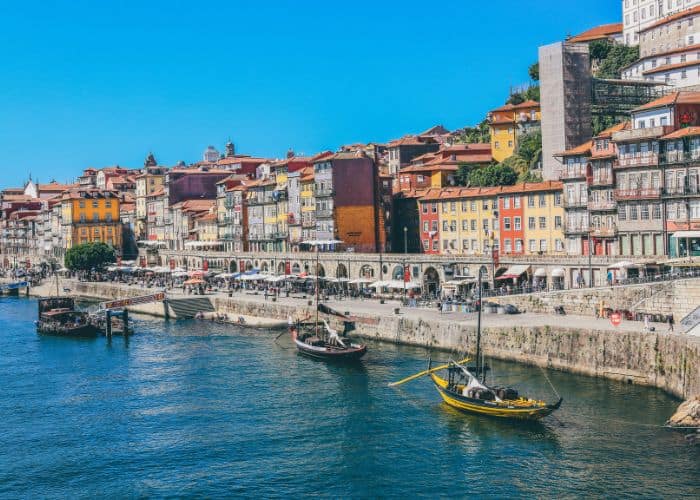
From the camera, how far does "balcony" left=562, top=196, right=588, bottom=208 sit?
77.4 m

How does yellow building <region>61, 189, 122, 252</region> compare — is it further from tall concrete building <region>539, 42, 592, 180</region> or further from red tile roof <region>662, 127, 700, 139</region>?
red tile roof <region>662, 127, 700, 139</region>

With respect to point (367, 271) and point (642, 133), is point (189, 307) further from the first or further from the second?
point (642, 133)

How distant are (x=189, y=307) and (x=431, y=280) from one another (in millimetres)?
25534

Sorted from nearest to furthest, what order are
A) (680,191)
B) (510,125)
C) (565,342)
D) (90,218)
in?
(565,342) < (680,191) < (510,125) < (90,218)

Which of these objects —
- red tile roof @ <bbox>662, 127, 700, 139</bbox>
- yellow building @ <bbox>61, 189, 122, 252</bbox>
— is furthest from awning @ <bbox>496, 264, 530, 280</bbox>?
yellow building @ <bbox>61, 189, 122, 252</bbox>

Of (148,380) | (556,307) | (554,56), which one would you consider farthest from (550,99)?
(148,380)

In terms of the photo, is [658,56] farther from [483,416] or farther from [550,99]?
[483,416]

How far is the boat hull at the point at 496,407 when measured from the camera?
44.0 m

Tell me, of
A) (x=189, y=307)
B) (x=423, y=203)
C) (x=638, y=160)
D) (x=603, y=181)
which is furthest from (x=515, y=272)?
(x=189, y=307)

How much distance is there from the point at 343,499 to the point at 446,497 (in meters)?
3.99

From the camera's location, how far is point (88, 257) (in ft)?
453

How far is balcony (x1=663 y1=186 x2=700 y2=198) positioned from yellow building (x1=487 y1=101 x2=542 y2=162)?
47.3m

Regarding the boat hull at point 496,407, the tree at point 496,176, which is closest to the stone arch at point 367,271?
the tree at point 496,176

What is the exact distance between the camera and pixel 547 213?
82.3 m
